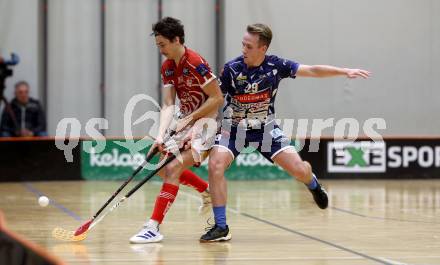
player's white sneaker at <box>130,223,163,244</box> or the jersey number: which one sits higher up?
the jersey number

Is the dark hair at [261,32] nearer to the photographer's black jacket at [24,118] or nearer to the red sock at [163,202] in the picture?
the red sock at [163,202]

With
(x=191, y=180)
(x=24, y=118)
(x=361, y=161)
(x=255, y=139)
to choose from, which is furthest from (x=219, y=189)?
(x=24, y=118)

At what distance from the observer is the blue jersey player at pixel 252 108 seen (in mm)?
6215

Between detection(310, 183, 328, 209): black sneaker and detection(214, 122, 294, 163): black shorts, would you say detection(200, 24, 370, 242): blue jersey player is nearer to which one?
detection(214, 122, 294, 163): black shorts

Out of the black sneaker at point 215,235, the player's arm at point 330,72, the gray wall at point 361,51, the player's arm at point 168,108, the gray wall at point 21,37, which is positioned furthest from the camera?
the gray wall at point 361,51

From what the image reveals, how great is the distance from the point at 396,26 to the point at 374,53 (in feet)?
2.05

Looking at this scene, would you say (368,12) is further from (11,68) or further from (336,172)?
(11,68)

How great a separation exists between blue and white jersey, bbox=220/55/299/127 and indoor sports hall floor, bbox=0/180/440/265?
35.9 inches

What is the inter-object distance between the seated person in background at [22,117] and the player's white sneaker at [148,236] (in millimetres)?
7896

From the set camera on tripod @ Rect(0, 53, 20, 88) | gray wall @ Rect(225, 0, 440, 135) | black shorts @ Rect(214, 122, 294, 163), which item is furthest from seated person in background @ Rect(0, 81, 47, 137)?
black shorts @ Rect(214, 122, 294, 163)

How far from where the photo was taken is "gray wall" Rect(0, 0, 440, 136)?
14.6 m

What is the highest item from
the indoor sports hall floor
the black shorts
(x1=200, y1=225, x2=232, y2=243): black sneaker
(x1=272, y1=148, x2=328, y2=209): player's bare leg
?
the black shorts

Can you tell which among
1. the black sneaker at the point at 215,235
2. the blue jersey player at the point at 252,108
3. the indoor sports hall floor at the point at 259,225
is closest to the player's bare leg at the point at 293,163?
the blue jersey player at the point at 252,108

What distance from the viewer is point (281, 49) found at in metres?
14.9
